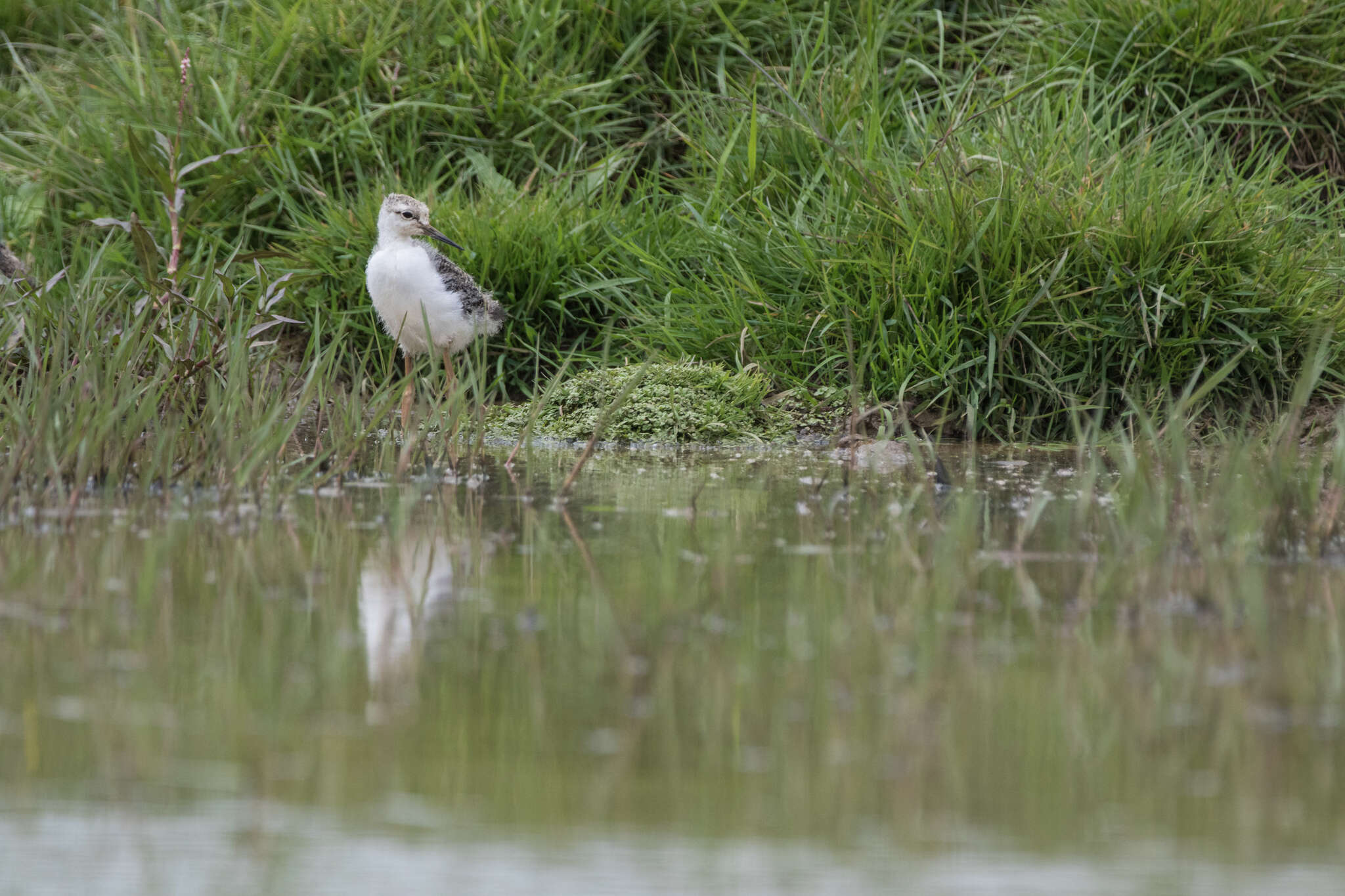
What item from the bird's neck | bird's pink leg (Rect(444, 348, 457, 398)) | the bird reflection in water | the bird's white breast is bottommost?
the bird reflection in water

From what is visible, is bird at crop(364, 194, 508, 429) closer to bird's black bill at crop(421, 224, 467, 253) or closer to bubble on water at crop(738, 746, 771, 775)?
bird's black bill at crop(421, 224, 467, 253)

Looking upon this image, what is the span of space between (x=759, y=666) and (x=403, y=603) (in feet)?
2.54

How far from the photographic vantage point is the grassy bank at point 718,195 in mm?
6277

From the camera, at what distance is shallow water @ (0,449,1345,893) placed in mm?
1880

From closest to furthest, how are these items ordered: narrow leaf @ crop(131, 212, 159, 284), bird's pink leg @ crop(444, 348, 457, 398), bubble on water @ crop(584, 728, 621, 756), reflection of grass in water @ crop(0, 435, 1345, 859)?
reflection of grass in water @ crop(0, 435, 1345, 859) → bubble on water @ crop(584, 728, 621, 756) → narrow leaf @ crop(131, 212, 159, 284) → bird's pink leg @ crop(444, 348, 457, 398)

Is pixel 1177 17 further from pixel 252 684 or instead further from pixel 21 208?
pixel 252 684

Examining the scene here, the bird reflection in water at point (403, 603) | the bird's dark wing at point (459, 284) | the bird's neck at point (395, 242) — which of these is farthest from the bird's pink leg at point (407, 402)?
the bird reflection in water at point (403, 603)

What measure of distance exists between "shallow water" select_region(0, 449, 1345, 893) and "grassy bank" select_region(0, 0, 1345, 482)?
A: 1.61 m

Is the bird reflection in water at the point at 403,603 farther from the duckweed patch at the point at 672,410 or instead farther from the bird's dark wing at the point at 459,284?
the bird's dark wing at the point at 459,284

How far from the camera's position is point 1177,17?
25.1 ft

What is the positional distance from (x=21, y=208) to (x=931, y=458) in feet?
15.6

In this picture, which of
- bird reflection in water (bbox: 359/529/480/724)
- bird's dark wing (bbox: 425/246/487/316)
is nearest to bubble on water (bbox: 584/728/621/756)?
bird reflection in water (bbox: 359/529/480/724)

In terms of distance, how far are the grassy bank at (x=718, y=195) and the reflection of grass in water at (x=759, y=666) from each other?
60.0 inches

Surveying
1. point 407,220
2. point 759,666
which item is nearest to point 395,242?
point 407,220
